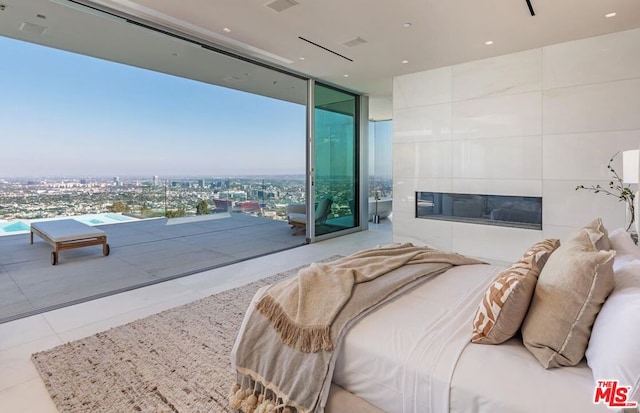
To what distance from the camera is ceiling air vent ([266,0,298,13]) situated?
129 inches

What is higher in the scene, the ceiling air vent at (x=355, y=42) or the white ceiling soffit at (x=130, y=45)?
the ceiling air vent at (x=355, y=42)

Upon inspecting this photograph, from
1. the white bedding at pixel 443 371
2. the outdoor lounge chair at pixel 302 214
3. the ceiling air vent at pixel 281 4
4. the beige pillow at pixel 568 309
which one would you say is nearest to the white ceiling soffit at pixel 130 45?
the ceiling air vent at pixel 281 4

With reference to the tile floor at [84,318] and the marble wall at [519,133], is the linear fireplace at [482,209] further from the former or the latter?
the tile floor at [84,318]

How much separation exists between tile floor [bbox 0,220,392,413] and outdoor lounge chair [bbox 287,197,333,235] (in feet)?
4.33

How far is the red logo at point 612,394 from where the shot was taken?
1029 mm

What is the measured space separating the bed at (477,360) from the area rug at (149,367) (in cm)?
42

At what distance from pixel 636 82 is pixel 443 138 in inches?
88.8

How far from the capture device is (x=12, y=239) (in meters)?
4.74

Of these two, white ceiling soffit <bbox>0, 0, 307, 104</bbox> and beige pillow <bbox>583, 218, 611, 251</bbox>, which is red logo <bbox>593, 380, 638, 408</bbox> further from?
white ceiling soffit <bbox>0, 0, 307, 104</bbox>

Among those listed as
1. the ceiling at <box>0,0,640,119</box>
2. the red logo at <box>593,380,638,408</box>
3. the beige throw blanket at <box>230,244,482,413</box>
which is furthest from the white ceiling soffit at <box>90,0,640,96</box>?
the red logo at <box>593,380,638,408</box>

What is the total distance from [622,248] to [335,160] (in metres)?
5.21

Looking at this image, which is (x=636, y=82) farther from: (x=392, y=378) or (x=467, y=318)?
(x=392, y=378)

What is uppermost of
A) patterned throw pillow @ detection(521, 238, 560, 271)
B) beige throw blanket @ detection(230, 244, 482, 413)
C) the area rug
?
patterned throw pillow @ detection(521, 238, 560, 271)

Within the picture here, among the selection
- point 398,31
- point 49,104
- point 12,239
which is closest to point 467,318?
point 398,31
